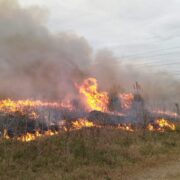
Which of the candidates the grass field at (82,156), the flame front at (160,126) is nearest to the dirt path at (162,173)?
the grass field at (82,156)

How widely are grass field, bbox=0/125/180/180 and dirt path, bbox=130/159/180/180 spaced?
65cm

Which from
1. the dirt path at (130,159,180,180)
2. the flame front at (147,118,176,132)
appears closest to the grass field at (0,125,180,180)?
the dirt path at (130,159,180,180)

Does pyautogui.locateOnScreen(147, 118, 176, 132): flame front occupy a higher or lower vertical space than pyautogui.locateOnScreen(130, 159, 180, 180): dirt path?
higher

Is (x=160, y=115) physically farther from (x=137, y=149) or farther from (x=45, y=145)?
(x=45, y=145)

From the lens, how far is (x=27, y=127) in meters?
38.7

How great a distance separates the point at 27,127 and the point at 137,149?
41.9 feet

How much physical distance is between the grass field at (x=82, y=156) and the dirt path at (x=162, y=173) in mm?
653

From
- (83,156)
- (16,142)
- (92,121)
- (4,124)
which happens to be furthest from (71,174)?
(92,121)

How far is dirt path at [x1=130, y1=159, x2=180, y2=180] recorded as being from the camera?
68.7 feet

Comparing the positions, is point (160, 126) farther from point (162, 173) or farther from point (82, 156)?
point (162, 173)

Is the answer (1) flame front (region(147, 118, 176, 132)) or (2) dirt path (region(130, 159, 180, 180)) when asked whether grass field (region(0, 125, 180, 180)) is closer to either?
(2) dirt path (region(130, 159, 180, 180))

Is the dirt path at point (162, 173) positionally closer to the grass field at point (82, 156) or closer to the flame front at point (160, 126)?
the grass field at point (82, 156)

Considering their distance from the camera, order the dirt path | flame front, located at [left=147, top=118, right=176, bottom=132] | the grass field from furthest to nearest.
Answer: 1. flame front, located at [left=147, top=118, right=176, bottom=132]
2. the grass field
3. the dirt path

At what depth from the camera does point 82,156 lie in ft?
89.9
